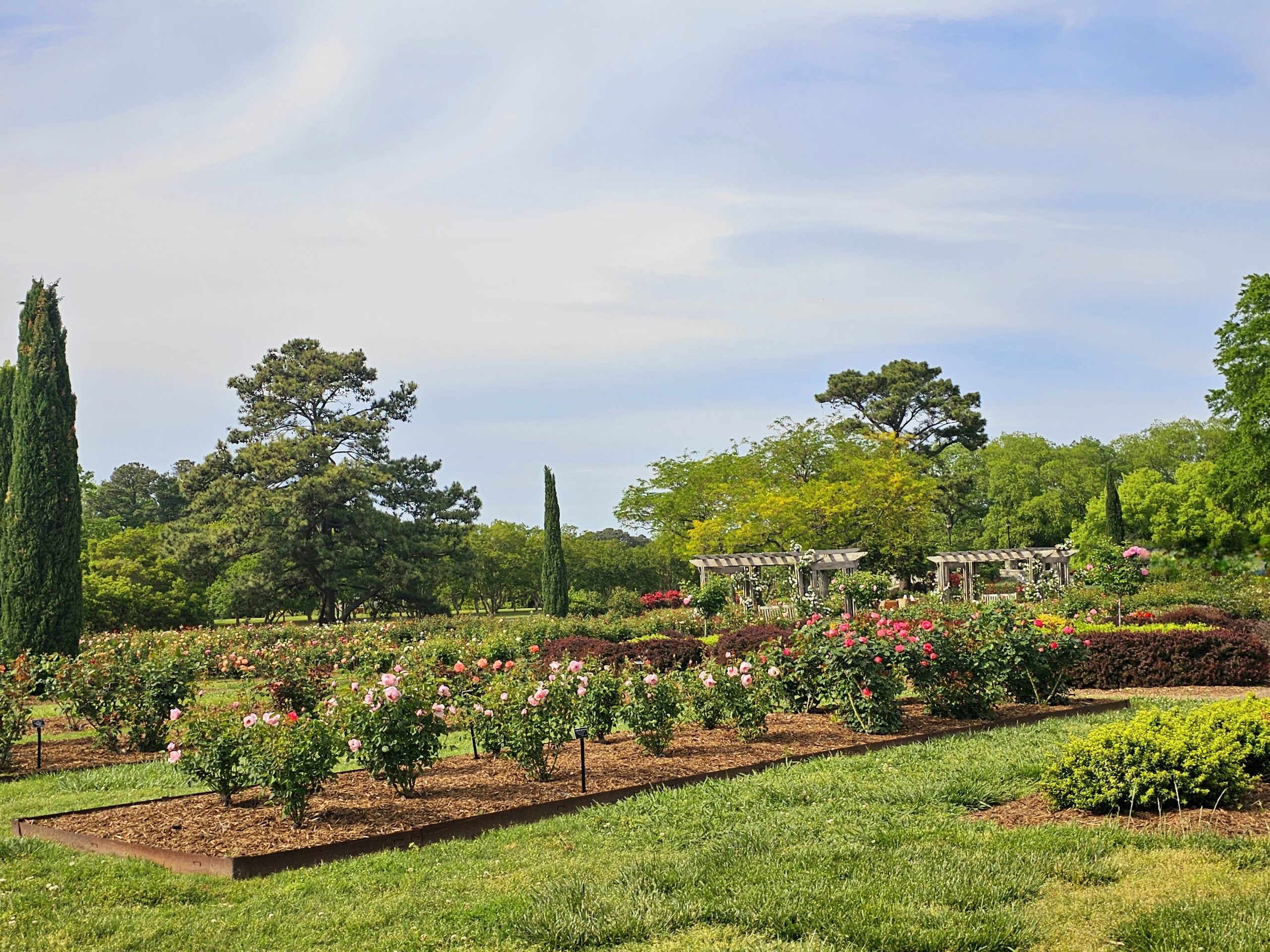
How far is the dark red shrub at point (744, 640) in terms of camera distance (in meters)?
12.3

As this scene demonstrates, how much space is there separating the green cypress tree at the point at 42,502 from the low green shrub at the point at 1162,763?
619 inches

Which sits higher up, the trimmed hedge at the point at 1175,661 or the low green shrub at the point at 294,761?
the low green shrub at the point at 294,761

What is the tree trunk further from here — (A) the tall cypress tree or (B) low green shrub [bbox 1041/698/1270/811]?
(B) low green shrub [bbox 1041/698/1270/811]

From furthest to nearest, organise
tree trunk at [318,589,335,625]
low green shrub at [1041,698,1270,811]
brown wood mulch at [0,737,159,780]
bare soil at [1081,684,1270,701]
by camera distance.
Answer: tree trunk at [318,589,335,625] < bare soil at [1081,684,1270,701] < brown wood mulch at [0,737,159,780] < low green shrub at [1041,698,1270,811]

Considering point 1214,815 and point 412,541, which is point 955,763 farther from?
point 412,541

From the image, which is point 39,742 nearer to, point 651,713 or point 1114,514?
point 651,713

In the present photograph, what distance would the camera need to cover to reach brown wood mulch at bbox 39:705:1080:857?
5707 mm

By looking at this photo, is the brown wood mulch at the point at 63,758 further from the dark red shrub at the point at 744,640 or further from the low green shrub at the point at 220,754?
A: the dark red shrub at the point at 744,640

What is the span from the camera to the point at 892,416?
4781 centimetres

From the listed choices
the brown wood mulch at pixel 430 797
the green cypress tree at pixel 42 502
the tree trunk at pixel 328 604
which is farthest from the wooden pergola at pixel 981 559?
the green cypress tree at pixel 42 502

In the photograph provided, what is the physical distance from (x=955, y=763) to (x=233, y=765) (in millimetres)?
4795

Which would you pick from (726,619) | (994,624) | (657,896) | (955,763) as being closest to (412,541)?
(726,619)

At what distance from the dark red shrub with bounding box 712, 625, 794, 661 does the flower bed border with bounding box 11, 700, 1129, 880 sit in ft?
15.1

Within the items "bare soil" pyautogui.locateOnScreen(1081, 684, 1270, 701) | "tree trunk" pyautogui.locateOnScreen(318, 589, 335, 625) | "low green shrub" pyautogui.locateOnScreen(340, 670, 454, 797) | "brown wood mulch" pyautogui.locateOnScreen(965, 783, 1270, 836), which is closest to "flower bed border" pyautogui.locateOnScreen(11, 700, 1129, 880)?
"low green shrub" pyautogui.locateOnScreen(340, 670, 454, 797)
